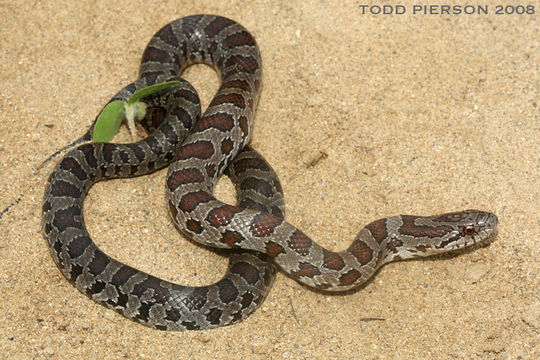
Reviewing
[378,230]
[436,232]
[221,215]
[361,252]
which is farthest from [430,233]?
[221,215]

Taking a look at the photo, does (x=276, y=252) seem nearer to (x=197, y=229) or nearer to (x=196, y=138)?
(x=197, y=229)

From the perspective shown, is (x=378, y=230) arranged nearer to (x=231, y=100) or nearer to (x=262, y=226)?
(x=262, y=226)

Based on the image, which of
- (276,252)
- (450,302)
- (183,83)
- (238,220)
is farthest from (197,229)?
(450,302)

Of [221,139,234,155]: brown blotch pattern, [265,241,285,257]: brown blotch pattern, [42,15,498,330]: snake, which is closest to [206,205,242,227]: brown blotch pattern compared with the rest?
[42,15,498,330]: snake

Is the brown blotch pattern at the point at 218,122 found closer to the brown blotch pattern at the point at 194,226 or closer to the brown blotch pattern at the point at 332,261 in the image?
the brown blotch pattern at the point at 194,226

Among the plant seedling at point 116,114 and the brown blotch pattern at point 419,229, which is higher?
→ the plant seedling at point 116,114

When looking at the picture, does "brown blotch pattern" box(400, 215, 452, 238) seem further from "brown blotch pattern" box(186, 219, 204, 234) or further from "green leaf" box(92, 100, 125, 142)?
"green leaf" box(92, 100, 125, 142)

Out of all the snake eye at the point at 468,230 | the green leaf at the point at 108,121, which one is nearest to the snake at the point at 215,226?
the snake eye at the point at 468,230
